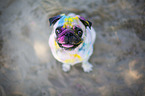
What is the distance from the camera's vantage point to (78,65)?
10.2 ft

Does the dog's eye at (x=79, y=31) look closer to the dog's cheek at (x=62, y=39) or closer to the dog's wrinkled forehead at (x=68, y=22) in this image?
the dog's wrinkled forehead at (x=68, y=22)

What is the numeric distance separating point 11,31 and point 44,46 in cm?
125

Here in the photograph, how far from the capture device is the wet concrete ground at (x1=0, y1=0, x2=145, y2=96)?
300cm

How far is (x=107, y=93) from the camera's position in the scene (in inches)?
116

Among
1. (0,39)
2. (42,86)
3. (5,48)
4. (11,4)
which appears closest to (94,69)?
(42,86)

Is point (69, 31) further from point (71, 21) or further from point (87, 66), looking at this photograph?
point (87, 66)

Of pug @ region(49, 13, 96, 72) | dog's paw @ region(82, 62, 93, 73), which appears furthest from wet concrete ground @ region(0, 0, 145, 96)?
pug @ region(49, 13, 96, 72)

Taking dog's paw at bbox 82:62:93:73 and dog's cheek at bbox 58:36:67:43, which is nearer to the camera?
dog's cheek at bbox 58:36:67:43

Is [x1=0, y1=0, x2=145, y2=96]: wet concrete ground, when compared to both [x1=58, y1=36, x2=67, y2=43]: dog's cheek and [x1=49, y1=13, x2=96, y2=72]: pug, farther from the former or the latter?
[x1=58, y1=36, x2=67, y2=43]: dog's cheek

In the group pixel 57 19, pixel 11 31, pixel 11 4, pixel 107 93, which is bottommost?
pixel 107 93

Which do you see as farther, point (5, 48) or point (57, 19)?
point (5, 48)

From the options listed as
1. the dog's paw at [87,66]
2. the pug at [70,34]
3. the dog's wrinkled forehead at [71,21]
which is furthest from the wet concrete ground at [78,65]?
the dog's wrinkled forehead at [71,21]

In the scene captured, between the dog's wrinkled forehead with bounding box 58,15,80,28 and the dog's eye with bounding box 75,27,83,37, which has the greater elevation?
the dog's wrinkled forehead with bounding box 58,15,80,28

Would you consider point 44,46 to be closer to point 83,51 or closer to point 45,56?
point 45,56
